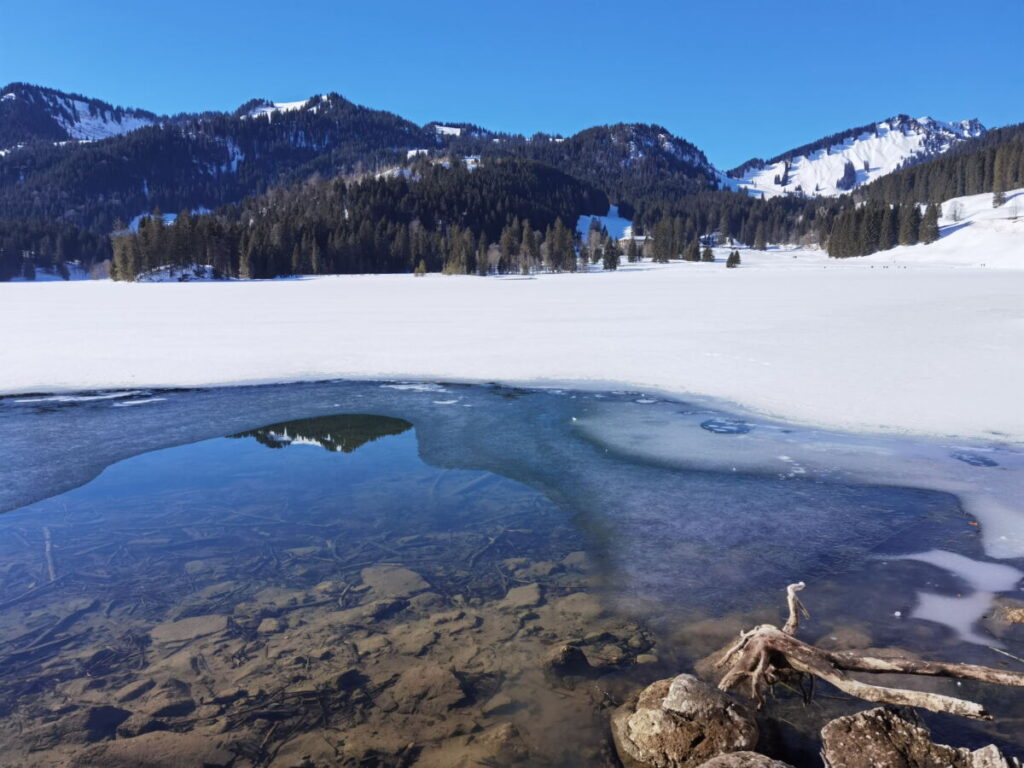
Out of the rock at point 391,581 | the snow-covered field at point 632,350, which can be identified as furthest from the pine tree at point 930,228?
the rock at point 391,581

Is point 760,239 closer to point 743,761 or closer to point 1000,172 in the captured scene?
point 1000,172

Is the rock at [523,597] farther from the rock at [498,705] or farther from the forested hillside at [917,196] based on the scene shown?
the forested hillside at [917,196]

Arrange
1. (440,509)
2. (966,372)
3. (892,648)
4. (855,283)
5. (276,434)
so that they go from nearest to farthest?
(892,648)
(440,509)
(276,434)
(966,372)
(855,283)

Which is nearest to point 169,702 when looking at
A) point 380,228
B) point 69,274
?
point 380,228

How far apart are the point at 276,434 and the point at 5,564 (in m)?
4.40

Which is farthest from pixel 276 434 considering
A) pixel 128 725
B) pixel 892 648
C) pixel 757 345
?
pixel 757 345

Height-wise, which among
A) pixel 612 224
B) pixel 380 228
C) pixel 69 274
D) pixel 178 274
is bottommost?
pixel 178 274

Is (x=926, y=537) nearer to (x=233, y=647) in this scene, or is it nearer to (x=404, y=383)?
(x=233, y=647)

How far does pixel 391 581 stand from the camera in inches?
205

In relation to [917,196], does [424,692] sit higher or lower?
lower

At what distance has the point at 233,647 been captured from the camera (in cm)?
430

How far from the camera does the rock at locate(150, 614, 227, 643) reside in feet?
14.5

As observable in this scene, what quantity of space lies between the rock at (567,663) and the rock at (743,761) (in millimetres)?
1158

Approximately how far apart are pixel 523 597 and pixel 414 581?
97cm
